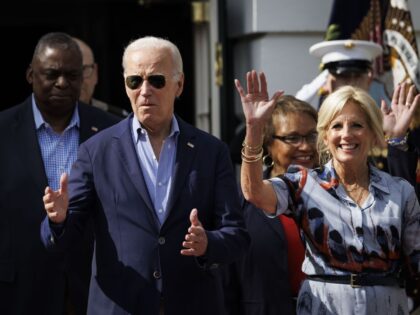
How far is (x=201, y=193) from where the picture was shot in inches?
168

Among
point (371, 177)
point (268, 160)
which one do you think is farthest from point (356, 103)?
point (268, 160)

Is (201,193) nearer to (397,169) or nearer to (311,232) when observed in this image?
(311,232)

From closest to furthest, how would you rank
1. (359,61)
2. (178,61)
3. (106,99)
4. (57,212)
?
(57,212) < (178,61) < (359,61) < (106,99)

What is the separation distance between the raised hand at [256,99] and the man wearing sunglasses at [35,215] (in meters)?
1.50

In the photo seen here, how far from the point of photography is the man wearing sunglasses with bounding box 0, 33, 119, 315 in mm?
5047

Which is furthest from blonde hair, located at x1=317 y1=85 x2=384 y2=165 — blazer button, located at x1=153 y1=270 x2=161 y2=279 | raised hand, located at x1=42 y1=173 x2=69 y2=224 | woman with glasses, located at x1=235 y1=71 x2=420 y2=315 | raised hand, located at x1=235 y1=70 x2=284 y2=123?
raised hand, located at x1=42 y1=173 x2=69 y2=224

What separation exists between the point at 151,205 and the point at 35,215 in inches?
42.4

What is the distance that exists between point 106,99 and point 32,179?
4173mm

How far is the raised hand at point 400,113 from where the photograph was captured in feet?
15.4

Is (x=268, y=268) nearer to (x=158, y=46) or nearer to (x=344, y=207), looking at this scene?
(x=344, y=207)

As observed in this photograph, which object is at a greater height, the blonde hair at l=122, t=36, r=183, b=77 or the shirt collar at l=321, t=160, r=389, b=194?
the blonde hair at l=122, t=36, r=183, b=77

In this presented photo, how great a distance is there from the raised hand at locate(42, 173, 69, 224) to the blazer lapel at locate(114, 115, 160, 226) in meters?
0.29

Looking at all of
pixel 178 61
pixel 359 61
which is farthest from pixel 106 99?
pixel 178 61

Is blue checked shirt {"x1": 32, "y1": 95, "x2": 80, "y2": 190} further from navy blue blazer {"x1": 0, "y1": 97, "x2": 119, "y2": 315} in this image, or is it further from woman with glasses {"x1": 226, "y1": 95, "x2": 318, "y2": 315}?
woman with glasses {"x1": 226, "y1": 95, "x2": 318, "y2": 315}
